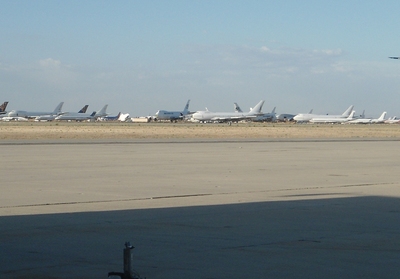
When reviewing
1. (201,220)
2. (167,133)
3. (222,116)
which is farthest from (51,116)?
(201,220)

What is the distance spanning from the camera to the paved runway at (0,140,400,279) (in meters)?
10.6

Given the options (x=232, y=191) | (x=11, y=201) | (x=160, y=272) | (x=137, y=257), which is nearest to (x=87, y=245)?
(x=137, y=257)

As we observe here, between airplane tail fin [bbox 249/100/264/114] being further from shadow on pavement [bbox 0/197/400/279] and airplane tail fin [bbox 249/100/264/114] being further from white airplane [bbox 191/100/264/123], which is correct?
shadow on pavement [bbox 0/197/400/279]

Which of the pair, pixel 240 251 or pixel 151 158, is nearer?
pixel 240 251

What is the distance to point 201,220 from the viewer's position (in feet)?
50.3

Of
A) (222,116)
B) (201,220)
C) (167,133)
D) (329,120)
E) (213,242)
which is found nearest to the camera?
(213,242)

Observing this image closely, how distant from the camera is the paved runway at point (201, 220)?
34.8 ft

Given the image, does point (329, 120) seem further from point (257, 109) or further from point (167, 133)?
point (167, 133)

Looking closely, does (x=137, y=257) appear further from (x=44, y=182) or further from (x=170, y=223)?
(x=44, y=182)

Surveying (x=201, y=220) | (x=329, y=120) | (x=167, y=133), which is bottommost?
(x=329, y=120)

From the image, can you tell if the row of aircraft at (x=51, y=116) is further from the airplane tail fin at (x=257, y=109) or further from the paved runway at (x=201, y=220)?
the paved runway at (x=201, y=220)

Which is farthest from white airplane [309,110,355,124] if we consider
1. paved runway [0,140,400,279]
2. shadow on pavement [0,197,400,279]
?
shadow on pavement [0,197,400,279]

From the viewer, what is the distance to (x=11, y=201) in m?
18.5

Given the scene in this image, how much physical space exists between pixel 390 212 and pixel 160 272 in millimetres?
8341
